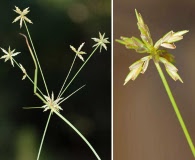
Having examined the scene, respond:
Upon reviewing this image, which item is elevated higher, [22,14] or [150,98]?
[22,14]

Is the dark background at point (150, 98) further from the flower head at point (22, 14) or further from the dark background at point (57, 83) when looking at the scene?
the flower head at point (22, 14)

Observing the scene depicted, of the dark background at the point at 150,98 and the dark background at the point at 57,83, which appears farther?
the dark background at the point at 150,98

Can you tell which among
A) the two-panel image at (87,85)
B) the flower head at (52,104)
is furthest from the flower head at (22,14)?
the flower head at (52,104)

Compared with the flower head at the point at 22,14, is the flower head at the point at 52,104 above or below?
below

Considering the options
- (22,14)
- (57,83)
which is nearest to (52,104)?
(57,83)

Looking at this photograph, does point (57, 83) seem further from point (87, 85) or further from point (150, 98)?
point (150, 98)

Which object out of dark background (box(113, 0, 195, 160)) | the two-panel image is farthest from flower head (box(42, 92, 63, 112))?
dark background (box(113, 0, 195, 160))

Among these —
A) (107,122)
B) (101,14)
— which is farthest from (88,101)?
(101,14)
